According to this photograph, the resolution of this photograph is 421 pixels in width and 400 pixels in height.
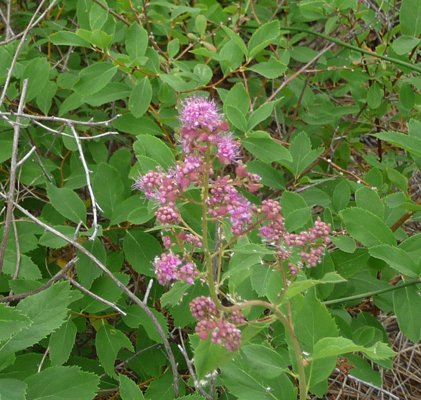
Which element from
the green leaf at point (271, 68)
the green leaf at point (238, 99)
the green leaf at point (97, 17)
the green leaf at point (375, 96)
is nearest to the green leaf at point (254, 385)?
the green leaf at point (238, 99)

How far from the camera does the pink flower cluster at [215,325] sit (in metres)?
0.83

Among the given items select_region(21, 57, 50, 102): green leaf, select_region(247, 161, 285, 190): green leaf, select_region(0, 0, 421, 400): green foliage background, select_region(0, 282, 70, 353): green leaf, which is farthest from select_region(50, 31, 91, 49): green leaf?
select_region(0, 282, 70, 353): green leaf

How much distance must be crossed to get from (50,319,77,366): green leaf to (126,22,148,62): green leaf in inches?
34.1

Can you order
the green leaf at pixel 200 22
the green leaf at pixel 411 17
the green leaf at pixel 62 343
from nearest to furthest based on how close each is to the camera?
1. the green leaf at pixel 62 343
2. the green leaf at pixel 411 17
3. the green leaf at pixel 200 22

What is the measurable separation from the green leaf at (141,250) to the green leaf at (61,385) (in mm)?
400

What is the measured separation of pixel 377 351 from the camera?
0.91m

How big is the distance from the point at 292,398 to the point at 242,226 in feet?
1.39

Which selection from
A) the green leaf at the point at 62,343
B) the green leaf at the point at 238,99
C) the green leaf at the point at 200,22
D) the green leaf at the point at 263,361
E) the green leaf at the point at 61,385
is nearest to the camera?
the green leaf at the point at 263,361

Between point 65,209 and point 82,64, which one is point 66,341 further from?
point 82,64

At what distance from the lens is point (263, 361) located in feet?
3.35

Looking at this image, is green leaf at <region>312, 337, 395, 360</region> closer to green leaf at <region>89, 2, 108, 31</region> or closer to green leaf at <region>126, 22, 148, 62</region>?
green leaf at <region>126, 22, 148, 62</region>

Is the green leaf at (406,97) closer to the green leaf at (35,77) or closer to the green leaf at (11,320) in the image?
the green leaf at (35,77)

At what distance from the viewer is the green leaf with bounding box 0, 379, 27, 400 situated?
1043mm

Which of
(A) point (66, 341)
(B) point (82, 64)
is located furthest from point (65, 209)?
(B) point (82, 64)
